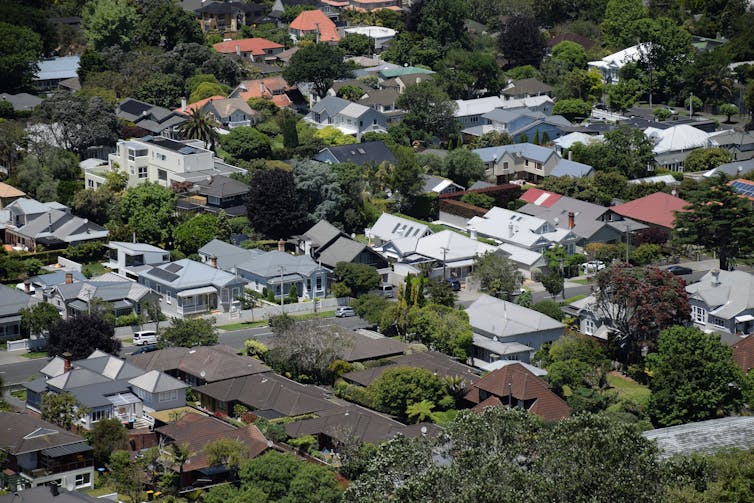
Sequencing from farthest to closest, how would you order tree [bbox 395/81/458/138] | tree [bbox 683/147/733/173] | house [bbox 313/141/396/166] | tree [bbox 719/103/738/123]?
1. tree [bbox 719/103/738/123]
2. tree [bbox 395/81/458/138]
3. tree [bbox 683/147/733/173]
4. house [bbox 313/141/396/166]

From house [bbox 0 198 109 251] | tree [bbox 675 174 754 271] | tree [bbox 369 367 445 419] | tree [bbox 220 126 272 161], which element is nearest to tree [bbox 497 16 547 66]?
tree [bbox 220 126 272 161]

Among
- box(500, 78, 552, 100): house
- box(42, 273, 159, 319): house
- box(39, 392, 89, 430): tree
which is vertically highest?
box(39, 392, 89, 430): tree

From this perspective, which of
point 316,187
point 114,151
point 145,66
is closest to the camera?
point 316,187

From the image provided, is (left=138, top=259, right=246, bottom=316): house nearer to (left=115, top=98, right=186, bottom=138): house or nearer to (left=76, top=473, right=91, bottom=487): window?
(left=76, top=473, right=91, bottom=487): window

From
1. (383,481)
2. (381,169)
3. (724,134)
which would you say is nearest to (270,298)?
(381,169)

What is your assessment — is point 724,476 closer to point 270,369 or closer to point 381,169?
point 270,369

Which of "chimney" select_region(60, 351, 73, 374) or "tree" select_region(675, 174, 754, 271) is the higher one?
"chimney" select_region(60, 351, 73, 374)

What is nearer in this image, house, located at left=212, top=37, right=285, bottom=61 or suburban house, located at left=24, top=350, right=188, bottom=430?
suburban house, located at left=24, top=350, right=188, bottom=430
